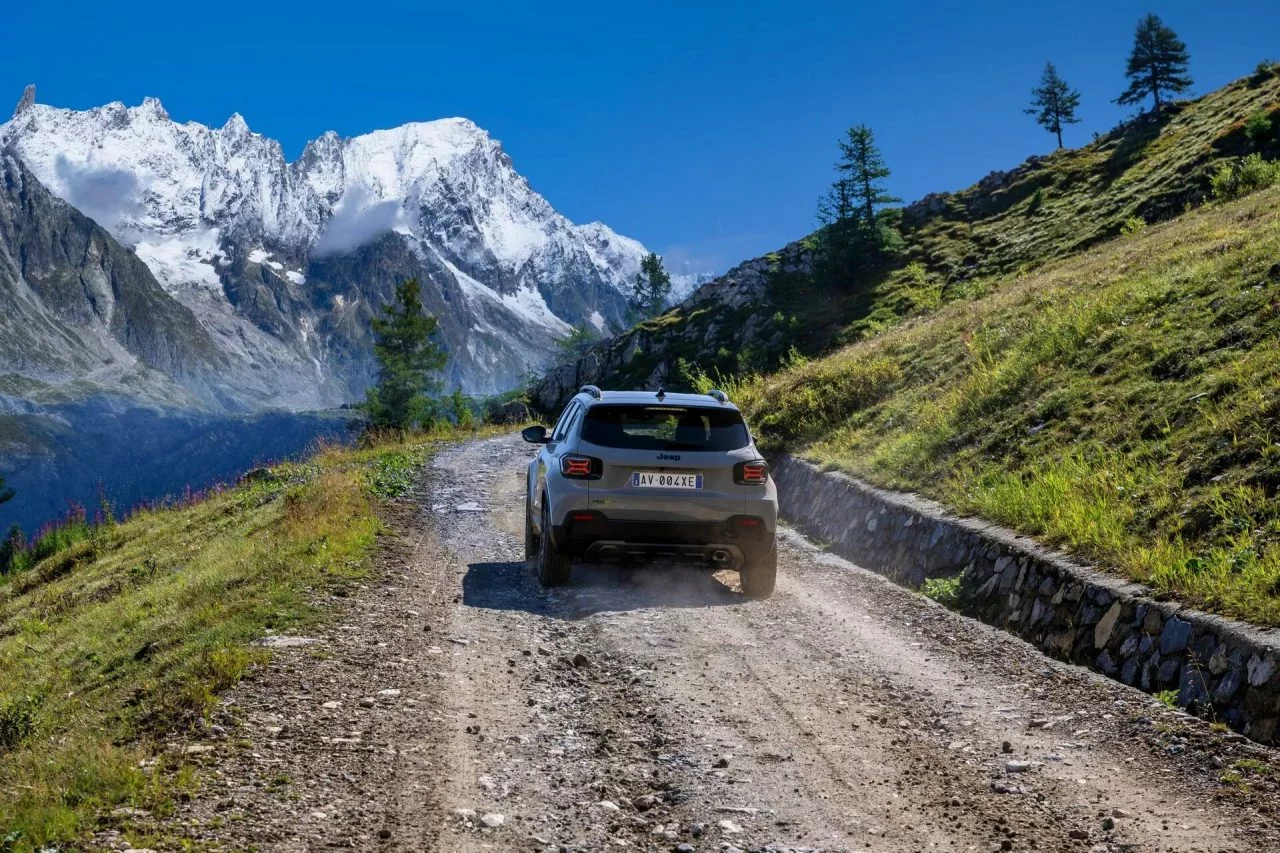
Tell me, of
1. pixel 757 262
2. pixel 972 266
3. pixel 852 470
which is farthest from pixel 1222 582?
pixel 757 262

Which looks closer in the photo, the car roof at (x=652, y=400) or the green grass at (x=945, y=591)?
the green grass at (x=945, y=591)

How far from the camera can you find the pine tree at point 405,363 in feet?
234

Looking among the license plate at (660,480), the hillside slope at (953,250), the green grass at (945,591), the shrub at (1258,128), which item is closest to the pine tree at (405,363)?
the hillside slope at (953,250)

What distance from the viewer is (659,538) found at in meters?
9.41

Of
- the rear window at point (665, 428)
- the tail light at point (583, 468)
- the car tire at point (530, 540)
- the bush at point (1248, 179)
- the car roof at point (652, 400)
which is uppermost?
the bush at point (1248, 179)

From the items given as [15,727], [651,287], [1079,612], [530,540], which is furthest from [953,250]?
[651,287]

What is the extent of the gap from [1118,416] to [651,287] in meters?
143

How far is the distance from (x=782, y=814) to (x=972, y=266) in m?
51.7

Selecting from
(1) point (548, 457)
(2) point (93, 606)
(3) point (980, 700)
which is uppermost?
(1) point (548, 457)

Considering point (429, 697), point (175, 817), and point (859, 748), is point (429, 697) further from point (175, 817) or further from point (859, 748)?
point (859, 748)

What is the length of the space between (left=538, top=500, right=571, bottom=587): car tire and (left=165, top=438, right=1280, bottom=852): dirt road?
99cm

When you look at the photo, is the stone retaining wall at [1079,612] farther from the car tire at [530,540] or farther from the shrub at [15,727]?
the shrub at [15,727]

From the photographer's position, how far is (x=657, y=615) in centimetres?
914

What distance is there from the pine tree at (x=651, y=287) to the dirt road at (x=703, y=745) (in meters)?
141
